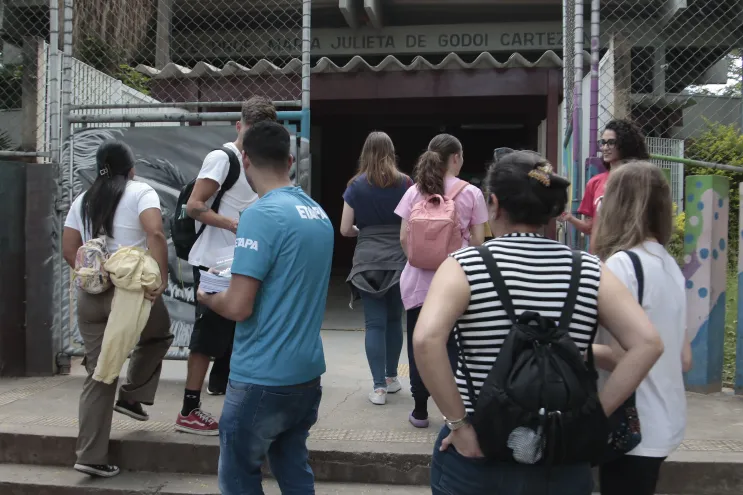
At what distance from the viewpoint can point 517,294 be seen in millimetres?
1932

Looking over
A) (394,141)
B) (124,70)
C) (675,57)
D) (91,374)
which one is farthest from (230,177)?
(394,141)

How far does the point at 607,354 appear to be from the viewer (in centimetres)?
225

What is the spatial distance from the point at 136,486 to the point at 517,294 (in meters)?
2.87

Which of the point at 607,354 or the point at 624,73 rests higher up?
the point at 624,73

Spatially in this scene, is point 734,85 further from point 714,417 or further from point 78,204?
point 78,204

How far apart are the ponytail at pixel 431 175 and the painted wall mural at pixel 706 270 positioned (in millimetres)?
2043

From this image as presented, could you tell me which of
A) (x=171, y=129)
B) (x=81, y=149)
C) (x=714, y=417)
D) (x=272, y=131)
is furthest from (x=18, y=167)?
(x=714, y=417)

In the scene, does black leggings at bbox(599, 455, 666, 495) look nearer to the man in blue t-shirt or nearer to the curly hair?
the man in blue t-shirt

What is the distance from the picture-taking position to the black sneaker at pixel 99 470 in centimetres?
390

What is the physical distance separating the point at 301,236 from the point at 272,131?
0.45 m

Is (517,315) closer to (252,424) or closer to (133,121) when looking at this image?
(252,424)

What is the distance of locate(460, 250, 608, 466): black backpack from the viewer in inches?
72.0

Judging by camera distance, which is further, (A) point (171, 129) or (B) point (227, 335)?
(A) point (171, 129)

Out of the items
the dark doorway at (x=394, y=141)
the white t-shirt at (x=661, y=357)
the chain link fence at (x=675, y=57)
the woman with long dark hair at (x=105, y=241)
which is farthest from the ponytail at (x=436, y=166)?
the dark doorway at (x=394, y=141)
